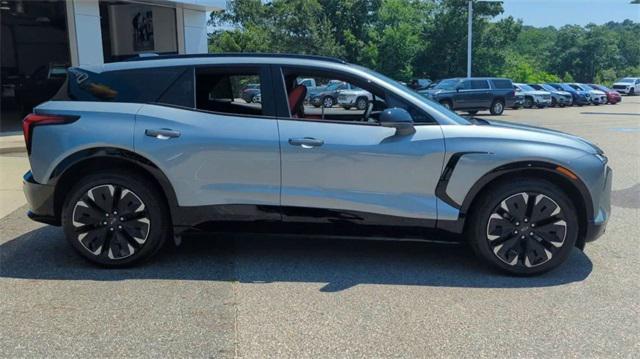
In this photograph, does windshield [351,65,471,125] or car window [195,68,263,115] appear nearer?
windshield [351,65,471,125]

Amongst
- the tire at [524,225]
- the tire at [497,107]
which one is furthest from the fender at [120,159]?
the tire at [497,107]

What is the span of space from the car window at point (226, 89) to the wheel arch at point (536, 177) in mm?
1842

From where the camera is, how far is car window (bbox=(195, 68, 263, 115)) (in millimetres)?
4773

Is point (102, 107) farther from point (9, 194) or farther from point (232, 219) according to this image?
point (9, 194)

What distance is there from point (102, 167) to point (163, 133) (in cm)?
63

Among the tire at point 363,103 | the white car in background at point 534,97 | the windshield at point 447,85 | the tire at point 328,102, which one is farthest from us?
the white car in background at point 534,97

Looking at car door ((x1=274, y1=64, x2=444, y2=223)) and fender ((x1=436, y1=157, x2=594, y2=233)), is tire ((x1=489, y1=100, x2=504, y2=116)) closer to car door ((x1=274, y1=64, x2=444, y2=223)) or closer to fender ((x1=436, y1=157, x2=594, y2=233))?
fender ((x1=436, y1=157, x2=594, y2=233))

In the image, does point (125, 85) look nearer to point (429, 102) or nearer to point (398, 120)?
point (398, 120)

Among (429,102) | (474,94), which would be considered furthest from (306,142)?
(474,94)

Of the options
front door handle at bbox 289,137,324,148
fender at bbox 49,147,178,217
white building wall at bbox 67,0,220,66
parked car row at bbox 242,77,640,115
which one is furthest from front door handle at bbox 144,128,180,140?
white building wall at bbox 67,0,220,66

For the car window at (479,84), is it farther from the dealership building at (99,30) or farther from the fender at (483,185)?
the fender at (483,185)

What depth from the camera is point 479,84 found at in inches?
1003

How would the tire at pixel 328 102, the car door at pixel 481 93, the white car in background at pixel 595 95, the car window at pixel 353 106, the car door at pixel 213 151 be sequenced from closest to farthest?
the car door at pixel 213 151 < the car window at pixel 353 106 < the tire at pixel 328 102 < the car door at pixel 481 93 < the white car in background at pixel 595 95

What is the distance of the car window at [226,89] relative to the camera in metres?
4.77
